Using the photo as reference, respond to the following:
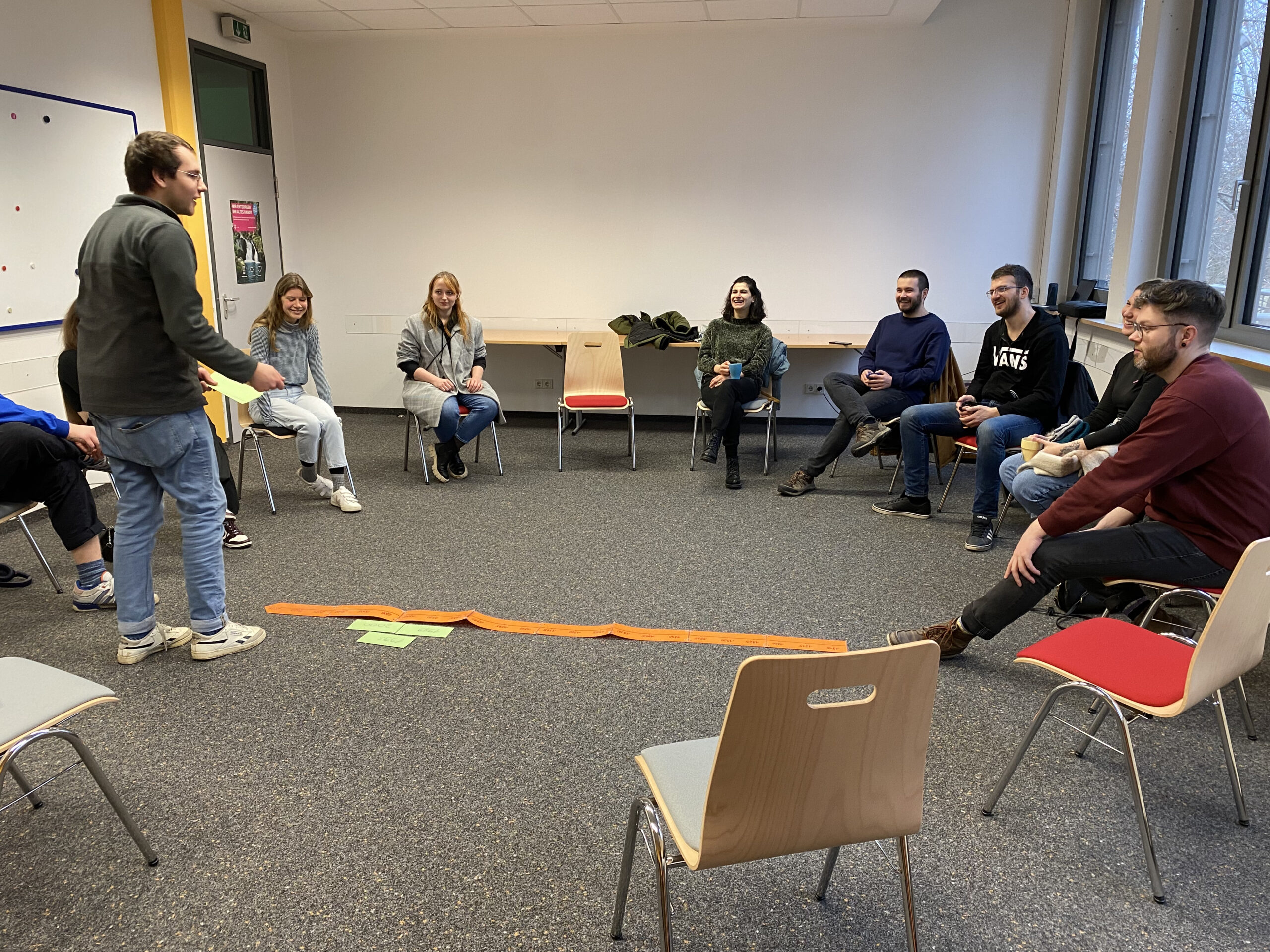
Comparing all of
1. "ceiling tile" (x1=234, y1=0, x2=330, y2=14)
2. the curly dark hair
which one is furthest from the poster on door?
the curly dark hair

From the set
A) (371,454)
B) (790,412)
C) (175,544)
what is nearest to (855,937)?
(175,544)

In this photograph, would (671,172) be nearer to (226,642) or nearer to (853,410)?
(853,410)

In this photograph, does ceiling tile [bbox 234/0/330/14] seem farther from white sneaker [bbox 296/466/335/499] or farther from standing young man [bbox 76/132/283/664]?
standing young man [bbox 76/132/283/664]

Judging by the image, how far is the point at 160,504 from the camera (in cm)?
287

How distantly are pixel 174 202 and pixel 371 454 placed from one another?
331 centimetres

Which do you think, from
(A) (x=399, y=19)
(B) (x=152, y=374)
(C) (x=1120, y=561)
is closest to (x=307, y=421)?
(B) (x=152, y=374)

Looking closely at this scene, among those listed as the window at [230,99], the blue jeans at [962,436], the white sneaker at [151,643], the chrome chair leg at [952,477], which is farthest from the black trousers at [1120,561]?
the window at [230,99]

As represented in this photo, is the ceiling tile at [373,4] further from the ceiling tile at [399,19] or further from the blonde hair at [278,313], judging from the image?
the blonde hair at [278,313]

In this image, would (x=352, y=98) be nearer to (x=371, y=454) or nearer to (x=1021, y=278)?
(x=371, y=454)

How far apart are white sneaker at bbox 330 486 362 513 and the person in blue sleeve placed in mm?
1299

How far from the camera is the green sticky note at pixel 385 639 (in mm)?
3088

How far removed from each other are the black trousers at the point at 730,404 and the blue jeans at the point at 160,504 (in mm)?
3002

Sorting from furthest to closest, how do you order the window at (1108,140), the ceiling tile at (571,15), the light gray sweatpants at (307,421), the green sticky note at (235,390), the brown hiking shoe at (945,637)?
1. the ceiling tile at (571,15)
2. the window at (1108,140)
3. the light gray sweatpants at (307,421)
4. the green sticky note at (235,390)
5. the brown hiking shoe at (945,637)

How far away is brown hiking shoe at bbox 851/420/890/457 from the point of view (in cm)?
482
